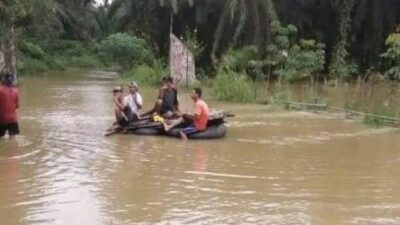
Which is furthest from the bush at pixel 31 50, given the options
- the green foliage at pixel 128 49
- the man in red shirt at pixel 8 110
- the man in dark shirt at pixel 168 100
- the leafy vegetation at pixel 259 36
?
the man in red shirt at pixel 8 110

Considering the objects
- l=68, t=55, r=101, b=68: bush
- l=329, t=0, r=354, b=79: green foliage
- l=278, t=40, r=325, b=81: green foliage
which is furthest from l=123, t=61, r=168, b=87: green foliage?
l=68, t=55, r=101, b=68: bush

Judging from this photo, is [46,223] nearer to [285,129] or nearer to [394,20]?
[285,129]

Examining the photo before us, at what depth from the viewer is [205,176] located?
10211 mm

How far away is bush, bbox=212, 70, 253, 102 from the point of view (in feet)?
71.2

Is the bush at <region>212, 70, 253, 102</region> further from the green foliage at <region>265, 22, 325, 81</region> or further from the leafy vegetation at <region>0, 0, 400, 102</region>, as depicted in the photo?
the green foliage at <region>265, 22, 325, 81</region>

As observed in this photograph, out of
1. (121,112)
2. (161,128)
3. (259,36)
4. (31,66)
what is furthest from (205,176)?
(31,66)

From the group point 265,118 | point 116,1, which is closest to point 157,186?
point 265,118

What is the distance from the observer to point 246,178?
1007cm

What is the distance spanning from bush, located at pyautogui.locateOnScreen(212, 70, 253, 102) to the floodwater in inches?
194

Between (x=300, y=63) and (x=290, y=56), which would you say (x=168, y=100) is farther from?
(x=290, y=56)

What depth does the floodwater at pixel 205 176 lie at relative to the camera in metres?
8.03

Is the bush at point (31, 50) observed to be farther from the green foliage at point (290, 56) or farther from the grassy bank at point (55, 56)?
the green foliage at point (290, 56)

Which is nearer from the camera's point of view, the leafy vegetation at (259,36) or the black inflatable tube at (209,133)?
the black inflatable tube at (209,133)

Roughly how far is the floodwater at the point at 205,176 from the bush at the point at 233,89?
4915 millimetres
